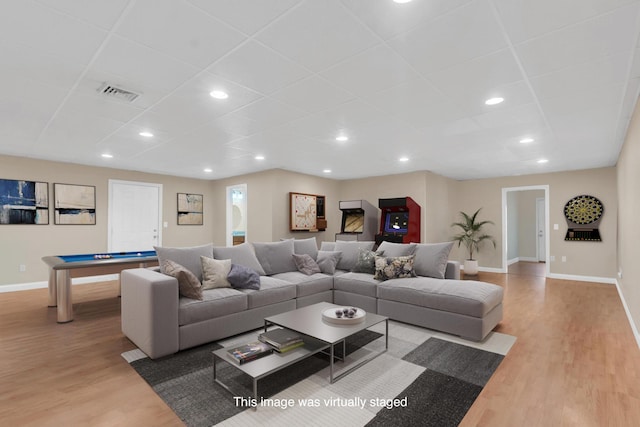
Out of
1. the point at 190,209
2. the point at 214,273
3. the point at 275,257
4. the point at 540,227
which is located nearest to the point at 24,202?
the point at 190,209

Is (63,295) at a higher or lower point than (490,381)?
higher

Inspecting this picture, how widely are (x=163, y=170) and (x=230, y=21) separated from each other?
18.9ft

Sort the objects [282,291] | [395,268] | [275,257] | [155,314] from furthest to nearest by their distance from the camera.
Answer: [275,257]
[395,268]
[282,291]
[155,314]

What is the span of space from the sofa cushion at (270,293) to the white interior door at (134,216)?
4336mm

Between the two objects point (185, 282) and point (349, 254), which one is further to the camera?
point (349, 254)

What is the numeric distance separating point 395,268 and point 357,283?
1.70 ft

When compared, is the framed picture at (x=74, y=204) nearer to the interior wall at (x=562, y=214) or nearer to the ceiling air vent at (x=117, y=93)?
the ceiling air vent at (x=117, y=93)

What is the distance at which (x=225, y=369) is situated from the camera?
95.7 inches

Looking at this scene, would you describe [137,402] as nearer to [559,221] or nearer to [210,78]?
[210,78]

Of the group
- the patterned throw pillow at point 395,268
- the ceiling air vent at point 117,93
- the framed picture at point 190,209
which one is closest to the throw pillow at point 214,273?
the ceiling air vent at point 117,93

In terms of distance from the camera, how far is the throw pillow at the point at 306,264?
4289 millimetres

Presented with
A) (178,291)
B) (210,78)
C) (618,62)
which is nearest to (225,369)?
(178,291)

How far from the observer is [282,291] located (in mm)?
3582

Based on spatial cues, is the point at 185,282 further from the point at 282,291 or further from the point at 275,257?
the point at 275,257
